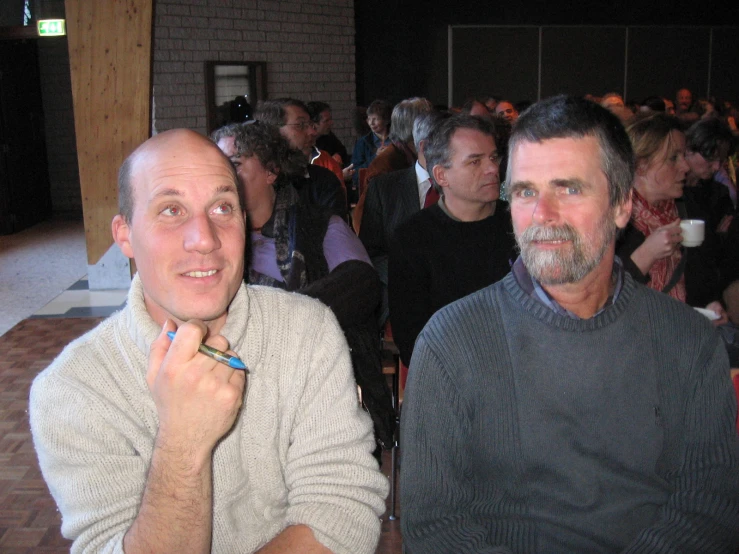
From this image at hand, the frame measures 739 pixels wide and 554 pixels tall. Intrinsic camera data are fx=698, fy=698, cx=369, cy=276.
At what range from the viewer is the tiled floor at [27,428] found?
115 inches

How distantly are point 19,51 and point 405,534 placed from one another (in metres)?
10.9

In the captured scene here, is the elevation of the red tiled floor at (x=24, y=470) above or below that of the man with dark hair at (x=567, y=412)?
below

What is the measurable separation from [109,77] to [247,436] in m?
5.33

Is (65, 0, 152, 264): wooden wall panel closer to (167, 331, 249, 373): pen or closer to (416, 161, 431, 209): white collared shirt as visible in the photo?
(416, 161, 431, 209): white collared shirt

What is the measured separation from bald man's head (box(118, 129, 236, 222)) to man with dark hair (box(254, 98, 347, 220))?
256 centimetres

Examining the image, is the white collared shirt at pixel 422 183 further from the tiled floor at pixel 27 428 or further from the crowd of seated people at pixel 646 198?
the tiled floor at pixel 27 428

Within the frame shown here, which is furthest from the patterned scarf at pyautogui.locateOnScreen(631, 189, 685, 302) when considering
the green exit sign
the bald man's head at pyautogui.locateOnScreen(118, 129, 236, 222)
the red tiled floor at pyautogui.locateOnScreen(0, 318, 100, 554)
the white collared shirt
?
the green exit sign

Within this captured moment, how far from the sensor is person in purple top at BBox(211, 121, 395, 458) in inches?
93.6

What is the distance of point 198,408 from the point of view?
121 cm

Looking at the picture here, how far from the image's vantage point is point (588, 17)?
42.8ft

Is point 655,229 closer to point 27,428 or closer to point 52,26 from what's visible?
point 27,428

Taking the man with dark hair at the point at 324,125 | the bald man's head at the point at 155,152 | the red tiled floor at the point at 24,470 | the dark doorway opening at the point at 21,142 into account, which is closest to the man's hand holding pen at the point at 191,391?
the bald man's head at the point at 155,152

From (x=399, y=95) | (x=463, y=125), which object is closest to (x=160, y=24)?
(x=399, y=95)

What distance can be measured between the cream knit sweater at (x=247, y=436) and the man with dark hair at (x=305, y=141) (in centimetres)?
264
